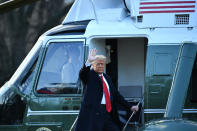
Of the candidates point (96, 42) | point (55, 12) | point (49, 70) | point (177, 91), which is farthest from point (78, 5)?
→ point (55, 12)

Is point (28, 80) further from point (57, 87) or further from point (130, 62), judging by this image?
point (130, 62)

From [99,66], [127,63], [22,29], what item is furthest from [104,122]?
[22,29]

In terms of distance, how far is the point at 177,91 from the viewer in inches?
218

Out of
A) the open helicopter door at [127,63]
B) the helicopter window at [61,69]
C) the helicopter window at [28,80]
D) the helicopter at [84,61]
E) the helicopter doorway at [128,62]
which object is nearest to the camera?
the helicopter at [84,61]

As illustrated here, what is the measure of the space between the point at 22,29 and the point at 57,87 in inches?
386

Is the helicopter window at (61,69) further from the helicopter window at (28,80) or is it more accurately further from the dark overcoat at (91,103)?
the dark overcoat at (91,103)

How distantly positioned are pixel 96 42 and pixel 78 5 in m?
0.81

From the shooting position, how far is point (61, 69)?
22.4 ft

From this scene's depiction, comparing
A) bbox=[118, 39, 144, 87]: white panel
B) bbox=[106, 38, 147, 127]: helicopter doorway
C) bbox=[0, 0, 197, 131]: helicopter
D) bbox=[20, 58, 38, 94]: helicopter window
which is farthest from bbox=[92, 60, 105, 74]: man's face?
bbox=[118, 39, 144, 87]: white panel

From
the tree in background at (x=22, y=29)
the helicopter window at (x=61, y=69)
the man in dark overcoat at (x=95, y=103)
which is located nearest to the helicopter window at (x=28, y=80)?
the helicopter window at (x=61, y=69)

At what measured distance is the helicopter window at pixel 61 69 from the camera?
22.2ft

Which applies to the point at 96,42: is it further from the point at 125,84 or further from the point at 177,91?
the point at 177,91

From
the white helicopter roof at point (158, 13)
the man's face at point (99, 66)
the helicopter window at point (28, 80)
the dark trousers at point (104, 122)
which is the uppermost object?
the white helicopter roof at point (158, 13)

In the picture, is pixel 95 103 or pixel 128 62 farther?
pixel 128 62
